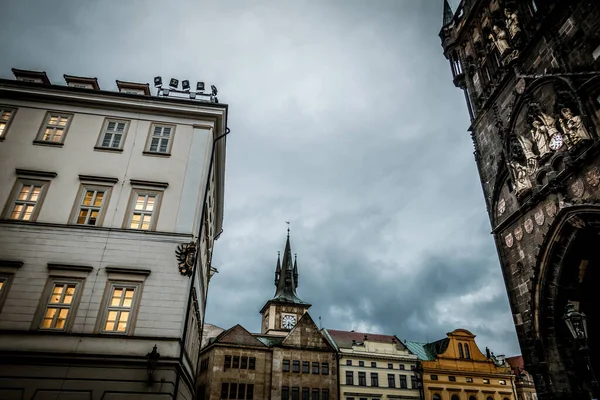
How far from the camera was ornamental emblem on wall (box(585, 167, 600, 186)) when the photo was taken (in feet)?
47.3

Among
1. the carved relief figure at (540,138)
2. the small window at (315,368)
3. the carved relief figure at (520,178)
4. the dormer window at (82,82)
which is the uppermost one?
the dormer window at (82,82)

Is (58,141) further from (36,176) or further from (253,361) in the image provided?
(253,361)

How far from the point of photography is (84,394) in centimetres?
1289

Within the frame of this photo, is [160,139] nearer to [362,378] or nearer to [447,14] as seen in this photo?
[447,14]

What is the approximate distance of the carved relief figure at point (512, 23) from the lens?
2075 cm

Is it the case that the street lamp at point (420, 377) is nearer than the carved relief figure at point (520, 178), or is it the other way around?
the carved relief figure at point (520, 178)

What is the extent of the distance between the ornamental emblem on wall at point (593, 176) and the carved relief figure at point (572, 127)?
1.35 metres

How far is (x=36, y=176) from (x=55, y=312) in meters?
6.29

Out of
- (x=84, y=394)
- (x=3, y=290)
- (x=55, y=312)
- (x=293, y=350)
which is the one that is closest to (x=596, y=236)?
(x=84, y=394)

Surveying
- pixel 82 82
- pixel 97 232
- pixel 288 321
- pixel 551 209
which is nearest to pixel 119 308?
A: pixel 97 232

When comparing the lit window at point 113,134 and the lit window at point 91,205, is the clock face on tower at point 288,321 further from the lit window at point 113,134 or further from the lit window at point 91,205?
the lit window at point 91,205

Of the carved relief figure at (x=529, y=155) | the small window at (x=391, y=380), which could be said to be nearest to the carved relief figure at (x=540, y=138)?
the carved relief figure at (x=529, y=155)

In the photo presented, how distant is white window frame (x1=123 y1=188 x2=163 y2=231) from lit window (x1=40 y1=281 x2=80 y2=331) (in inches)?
122

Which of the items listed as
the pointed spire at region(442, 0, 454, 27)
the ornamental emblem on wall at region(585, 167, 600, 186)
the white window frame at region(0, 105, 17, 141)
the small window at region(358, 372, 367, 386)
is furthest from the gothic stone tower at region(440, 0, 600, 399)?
the small window at region(358, 372, 367, 386)
